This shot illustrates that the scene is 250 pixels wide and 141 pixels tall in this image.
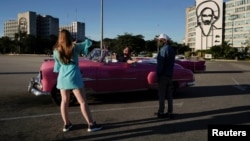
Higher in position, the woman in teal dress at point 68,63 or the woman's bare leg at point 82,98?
the woman in teal dress at point 68,63

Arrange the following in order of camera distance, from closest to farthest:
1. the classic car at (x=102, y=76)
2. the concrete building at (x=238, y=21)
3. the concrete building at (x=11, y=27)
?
the classic car at (x=102, y=76) < the concrete building at (x=238, y=21) < the concrete building at (x=11, y=27)

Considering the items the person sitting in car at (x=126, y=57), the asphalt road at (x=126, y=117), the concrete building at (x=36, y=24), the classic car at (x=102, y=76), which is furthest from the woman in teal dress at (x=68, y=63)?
the concrete building at (x=36, y=24)

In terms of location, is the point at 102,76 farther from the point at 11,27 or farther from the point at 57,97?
the point at 11,27

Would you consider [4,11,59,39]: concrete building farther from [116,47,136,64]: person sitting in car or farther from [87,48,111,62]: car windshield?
[87,48,111,62]: car windshield

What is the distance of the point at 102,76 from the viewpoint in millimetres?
9477

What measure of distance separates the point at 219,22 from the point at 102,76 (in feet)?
480

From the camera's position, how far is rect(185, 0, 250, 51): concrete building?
143m

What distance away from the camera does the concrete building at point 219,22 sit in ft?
470

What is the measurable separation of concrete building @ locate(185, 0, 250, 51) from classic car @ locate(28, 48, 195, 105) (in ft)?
453

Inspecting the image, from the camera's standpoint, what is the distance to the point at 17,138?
5996mm

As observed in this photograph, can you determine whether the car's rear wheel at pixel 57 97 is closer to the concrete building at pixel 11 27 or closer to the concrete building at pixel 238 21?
the concrete building at pixel 238 21

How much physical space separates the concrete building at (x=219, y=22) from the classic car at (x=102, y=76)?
138m

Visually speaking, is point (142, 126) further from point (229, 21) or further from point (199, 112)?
point (229, 21)

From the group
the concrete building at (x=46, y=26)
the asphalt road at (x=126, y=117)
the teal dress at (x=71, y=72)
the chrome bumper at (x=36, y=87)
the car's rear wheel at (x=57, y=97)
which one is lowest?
the asphalt road at (x=126, y=117)
